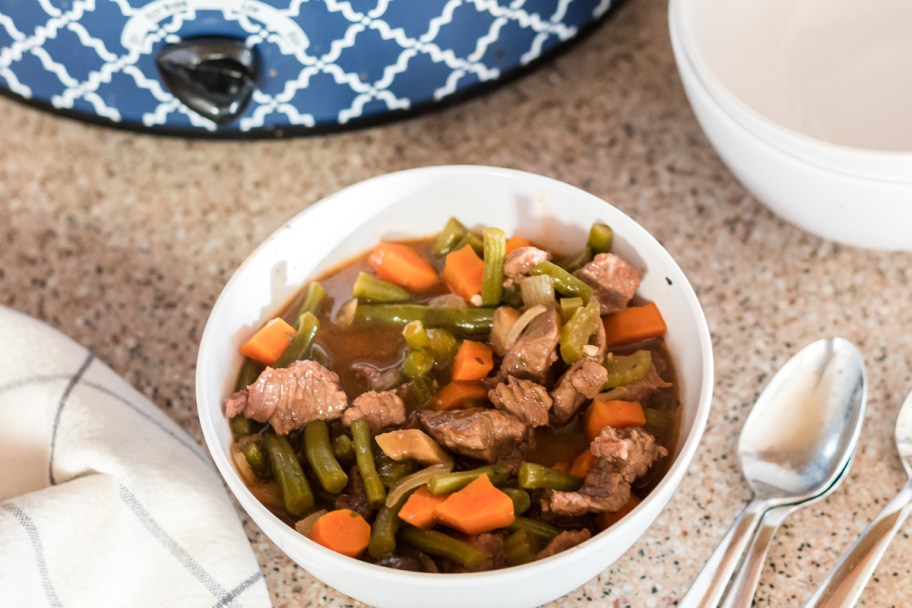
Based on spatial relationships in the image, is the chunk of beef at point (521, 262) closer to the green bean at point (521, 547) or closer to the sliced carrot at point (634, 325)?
the sliced carrot at point (634, 325)

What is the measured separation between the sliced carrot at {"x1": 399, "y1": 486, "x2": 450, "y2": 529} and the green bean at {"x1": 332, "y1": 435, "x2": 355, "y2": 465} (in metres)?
0.08

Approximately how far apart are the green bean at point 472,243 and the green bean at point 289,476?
0.92ft

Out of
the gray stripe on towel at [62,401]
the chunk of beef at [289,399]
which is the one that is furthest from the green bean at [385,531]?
the gray stripe on towel at [62,401]

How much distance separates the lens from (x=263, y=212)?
3.93ft

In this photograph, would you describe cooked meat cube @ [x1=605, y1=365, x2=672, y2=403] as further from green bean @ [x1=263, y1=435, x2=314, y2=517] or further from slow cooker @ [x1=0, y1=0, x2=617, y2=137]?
slow cooker @ [x1=0, y1=0, x2=617, y2=137]

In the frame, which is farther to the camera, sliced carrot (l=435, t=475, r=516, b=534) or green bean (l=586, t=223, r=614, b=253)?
green bean (l=586, t=223, r=614, b=253)

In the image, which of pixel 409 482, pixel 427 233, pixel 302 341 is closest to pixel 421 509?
pixel 409 482

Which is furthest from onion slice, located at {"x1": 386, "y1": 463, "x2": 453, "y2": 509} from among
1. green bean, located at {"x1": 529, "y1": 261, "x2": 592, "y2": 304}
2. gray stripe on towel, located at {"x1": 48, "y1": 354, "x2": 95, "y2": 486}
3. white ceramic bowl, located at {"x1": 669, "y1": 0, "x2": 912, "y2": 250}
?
white ceramic bowl, located at {"x1": 669, "y1": 0, "x2": 912, "y2": 250}

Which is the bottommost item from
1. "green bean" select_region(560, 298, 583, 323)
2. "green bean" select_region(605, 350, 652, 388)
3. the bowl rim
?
"green bean" select_region(605, 350, 652, 388)

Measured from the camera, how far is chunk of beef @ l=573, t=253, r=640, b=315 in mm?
924

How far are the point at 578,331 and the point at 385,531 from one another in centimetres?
25

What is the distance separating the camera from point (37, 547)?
82cm

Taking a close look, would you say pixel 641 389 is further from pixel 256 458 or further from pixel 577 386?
pixel 256 458

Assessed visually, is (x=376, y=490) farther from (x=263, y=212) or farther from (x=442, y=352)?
(x=263, y=212)
